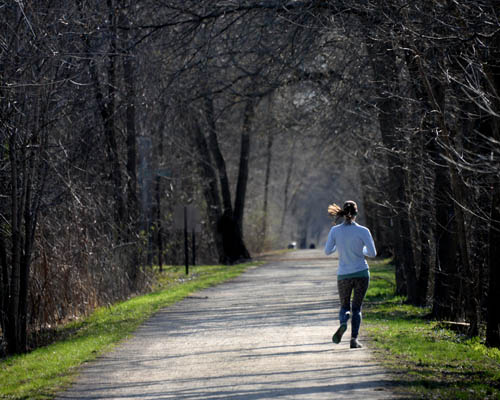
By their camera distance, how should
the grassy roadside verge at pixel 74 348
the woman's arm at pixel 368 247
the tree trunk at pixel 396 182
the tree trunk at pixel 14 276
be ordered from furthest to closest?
the tree trunk at pixel 396 182, the tree trunk at pixel 14 276, the woman's arm at pixel 368 247, the grassy roadside verge at pixel 74 348

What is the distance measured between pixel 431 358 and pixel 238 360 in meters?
2.38

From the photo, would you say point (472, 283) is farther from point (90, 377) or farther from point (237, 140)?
point (237, 140)

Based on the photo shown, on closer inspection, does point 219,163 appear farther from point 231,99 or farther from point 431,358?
point 431,358

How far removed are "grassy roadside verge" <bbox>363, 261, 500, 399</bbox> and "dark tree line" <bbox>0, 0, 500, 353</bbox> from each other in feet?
1.95

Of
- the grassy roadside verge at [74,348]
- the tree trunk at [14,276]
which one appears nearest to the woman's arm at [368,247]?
the grassy roadside verge at [74,348]

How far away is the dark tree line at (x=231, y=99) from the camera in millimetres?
12117

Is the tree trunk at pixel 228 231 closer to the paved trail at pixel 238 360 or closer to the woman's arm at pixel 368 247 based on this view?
the paved trail at pixel 238 360

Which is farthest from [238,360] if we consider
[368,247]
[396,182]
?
[396,182]

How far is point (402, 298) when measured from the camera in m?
19.8

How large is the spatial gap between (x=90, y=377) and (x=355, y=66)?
9032 millimetres

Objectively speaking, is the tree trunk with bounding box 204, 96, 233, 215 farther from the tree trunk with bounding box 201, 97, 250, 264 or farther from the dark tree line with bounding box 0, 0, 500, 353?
the dark tree line with bounding box 0, 0, 500, 353

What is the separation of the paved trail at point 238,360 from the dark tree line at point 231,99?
2.16m

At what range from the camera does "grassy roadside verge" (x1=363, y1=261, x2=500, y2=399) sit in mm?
8766

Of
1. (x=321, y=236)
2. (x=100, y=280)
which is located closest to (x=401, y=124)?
(x=100, y=280)
